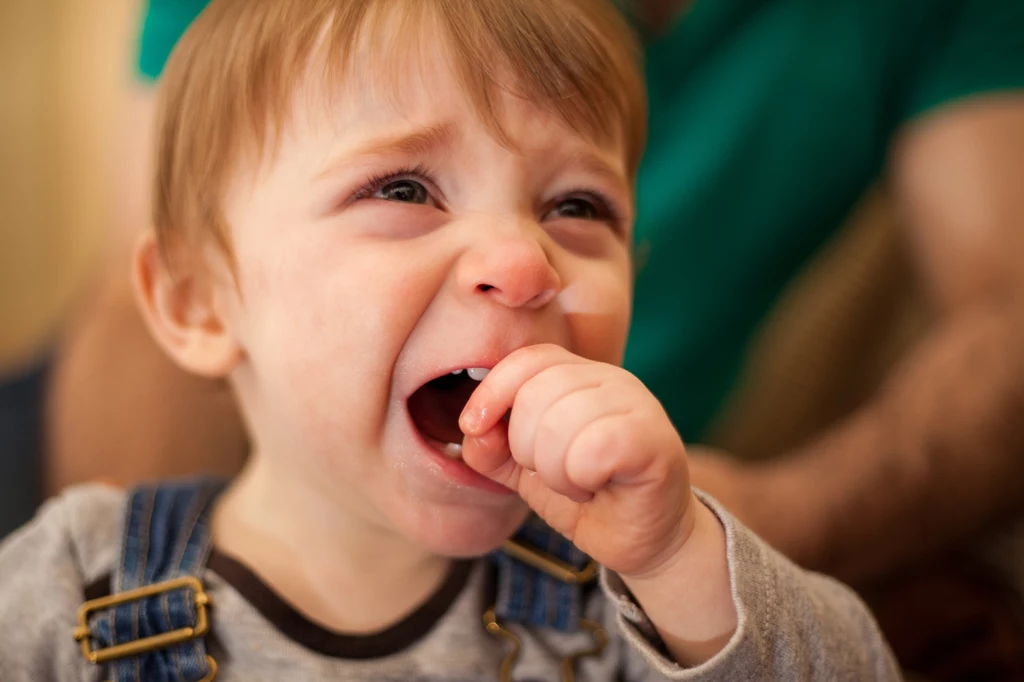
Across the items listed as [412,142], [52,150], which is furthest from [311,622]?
[52,150]

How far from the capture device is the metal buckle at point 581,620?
65cm

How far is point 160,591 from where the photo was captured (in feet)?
2.08

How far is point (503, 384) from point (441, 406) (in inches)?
5.0

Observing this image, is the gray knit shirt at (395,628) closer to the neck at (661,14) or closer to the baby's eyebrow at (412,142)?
the baby's eyebrow at (412,142)

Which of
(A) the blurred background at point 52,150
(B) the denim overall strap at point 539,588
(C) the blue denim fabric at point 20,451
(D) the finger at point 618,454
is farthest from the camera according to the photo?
(A) the blurred background at point 52,150

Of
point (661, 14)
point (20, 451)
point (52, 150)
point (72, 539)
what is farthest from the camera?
point (52, 150)

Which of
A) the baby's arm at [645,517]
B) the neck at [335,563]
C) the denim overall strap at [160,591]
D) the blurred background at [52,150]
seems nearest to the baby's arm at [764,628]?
the baby's arm at [645,517]

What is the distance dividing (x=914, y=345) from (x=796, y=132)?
0.53m

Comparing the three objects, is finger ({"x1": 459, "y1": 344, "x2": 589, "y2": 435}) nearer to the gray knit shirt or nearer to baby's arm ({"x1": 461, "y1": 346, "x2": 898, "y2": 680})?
baby's arm ({"x1": 461, "y1": 346, "x2": 898, "y2": 680})

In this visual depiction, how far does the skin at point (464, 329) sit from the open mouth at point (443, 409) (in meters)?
0.03

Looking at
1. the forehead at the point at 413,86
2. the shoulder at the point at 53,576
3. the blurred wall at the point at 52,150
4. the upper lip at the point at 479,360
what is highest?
the forehead at the point at 413,86

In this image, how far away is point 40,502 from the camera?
1005 mm

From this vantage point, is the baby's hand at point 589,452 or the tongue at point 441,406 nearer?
the baby's hand at point 589,452

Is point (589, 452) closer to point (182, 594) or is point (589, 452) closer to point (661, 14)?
point (182, 594)
